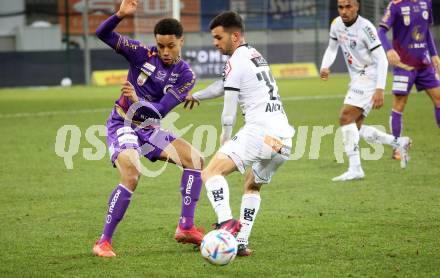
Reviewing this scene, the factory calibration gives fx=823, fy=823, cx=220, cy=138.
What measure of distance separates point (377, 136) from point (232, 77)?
5793mm

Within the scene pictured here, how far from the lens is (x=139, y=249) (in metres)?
7.46

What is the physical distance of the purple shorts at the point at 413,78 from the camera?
1319 centimetres

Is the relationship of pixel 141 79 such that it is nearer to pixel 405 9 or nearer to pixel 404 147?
pixel 404 147

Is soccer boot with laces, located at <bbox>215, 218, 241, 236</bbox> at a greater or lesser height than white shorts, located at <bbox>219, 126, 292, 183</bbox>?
lesser

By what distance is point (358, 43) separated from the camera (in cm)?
1126

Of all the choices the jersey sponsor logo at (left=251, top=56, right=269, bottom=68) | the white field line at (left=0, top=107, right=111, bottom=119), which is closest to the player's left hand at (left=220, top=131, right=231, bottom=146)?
the jersey sponsor logo at (left=251, top=56, right=269, bottom=68)

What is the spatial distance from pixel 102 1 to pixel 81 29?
234 centimetres

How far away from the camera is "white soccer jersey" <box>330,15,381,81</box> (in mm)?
11094

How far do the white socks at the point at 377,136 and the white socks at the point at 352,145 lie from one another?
0.72 metres

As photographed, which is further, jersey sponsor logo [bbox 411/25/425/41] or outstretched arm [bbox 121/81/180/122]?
jersey sponsor logo [bbox 411/25/425/41]

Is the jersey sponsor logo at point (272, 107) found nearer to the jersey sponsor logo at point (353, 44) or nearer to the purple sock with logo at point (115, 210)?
the purple sock with logo at point (115, 210)

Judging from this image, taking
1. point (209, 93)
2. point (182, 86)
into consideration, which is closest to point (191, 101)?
point (209, 93)

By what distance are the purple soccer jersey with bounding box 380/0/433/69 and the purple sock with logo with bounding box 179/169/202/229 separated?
6.17 metres

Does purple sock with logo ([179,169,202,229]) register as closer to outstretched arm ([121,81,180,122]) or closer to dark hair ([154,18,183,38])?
outstretched arm ([121,81,180,122])
